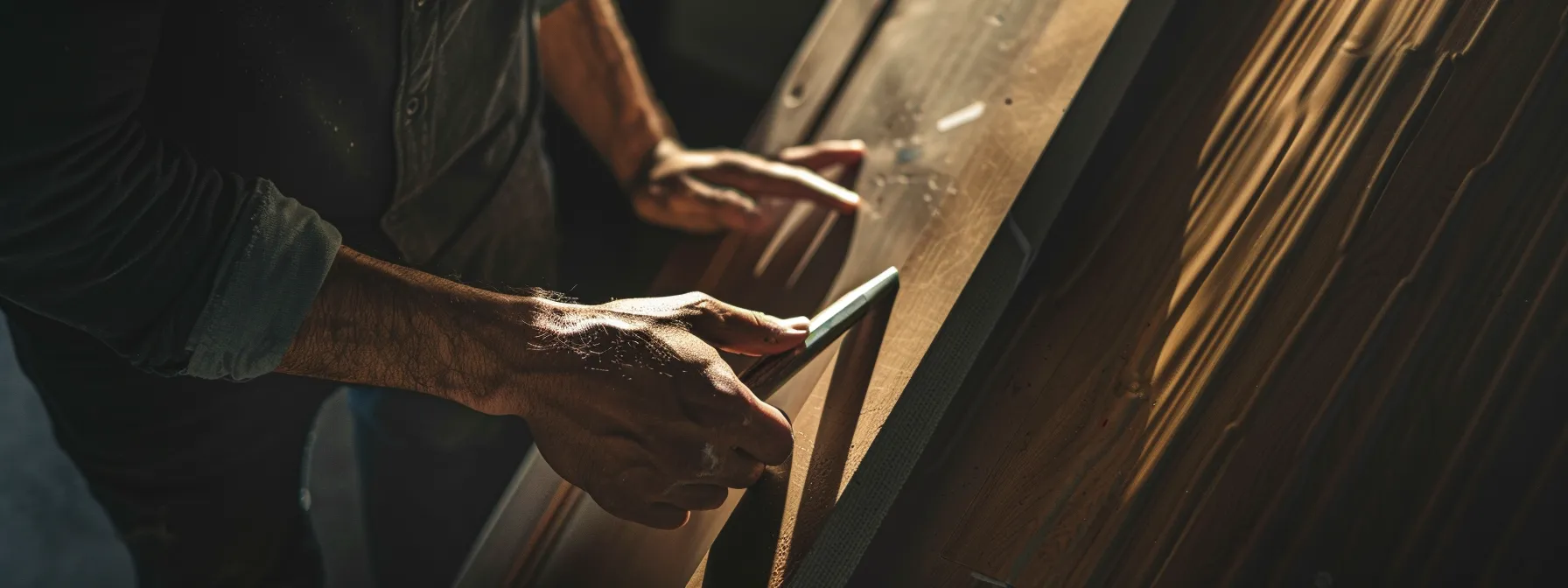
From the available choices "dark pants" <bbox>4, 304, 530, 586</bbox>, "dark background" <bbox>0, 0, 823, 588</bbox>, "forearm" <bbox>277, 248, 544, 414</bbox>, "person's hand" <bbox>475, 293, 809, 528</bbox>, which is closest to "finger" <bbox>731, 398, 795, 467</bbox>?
"person's hand" <bbox>475, 293, 809, 528</bbox>

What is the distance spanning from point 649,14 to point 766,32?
26cm

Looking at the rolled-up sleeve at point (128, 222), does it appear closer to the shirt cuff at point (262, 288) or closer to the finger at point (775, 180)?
the shirt cuff at point (262, 288)

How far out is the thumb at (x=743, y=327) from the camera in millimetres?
688

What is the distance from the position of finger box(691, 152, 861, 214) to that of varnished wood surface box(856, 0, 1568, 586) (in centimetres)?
27

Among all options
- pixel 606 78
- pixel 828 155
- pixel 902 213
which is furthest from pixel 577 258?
pixel 902 213

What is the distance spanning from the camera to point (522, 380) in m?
0.68

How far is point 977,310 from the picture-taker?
73 cm

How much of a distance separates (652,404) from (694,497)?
0.09 m

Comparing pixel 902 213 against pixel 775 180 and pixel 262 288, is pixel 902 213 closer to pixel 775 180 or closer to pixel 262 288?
pixel 775 180

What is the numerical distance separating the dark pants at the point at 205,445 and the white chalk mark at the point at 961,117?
2.41 ft

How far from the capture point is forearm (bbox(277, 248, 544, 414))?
670 mm

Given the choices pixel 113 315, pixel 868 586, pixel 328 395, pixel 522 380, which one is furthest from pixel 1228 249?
pixel 328 395

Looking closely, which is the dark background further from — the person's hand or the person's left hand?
the person's hand

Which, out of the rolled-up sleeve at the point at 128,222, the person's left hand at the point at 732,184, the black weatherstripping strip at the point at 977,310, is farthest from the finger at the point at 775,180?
the rolled-up sleeve at the point at 128,222
